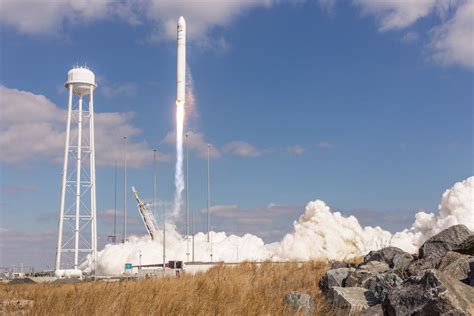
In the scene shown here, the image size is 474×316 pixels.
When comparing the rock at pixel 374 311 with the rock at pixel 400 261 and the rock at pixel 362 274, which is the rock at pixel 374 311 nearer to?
Answer: the rock at pixel 362 274

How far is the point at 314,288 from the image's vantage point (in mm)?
18500

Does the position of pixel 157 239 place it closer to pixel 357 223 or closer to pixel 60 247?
pixel 60 247

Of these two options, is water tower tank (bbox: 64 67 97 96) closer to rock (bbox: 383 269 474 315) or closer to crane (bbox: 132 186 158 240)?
crane (bbox: 132 186 158 240)

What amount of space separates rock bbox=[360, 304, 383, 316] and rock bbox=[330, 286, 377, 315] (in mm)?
506

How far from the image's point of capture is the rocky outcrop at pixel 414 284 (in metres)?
13.0

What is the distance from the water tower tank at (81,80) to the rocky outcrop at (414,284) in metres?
53.6

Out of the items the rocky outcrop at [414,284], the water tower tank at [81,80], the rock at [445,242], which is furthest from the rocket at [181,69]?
the rock at [445,242]

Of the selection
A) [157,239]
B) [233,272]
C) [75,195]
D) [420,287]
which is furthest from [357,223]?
[420,287]

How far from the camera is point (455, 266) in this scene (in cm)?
1656

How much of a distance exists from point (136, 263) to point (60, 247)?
865 centimetres

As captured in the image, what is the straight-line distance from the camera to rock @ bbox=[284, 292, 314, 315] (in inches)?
565

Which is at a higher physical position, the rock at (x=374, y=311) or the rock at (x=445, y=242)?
the rock at (x=445, y=242)

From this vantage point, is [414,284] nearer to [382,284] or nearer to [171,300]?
[382,284]

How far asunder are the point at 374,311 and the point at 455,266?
3.80 m
